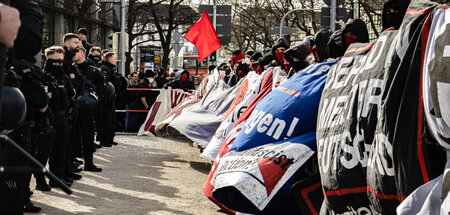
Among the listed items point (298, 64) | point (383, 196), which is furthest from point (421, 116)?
point (298, 64)

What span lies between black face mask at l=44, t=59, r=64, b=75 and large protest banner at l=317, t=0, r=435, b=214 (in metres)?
4.76

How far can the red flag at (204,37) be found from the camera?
15.9 meters

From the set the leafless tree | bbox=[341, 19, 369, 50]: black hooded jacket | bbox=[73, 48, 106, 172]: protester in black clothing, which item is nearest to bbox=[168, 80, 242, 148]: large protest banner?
bbox=[73, 48, 106, 172]: protester in black clothing

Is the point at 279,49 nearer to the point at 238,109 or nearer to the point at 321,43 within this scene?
the point at 238,109

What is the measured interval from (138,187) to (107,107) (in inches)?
186

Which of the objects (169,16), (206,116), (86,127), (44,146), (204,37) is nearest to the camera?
(44,146)

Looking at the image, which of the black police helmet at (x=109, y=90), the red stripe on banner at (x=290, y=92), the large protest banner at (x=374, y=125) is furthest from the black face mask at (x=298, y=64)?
the black police helmet at (x=109, y=90)

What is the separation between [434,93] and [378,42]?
1.13m

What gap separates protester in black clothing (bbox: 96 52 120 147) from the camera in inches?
537

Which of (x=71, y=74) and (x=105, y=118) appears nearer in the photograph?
(x=71, y=74)

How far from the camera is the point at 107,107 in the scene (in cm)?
1412

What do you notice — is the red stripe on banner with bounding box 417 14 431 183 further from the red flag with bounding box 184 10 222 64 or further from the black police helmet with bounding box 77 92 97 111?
the red flag with bounding box 184 10 222 64

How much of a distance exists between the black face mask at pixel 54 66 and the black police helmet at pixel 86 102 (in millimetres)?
1657

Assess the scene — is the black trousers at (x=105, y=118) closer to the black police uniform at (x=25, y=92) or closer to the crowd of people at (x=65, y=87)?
the crowd of people at (x=65, y=87)
